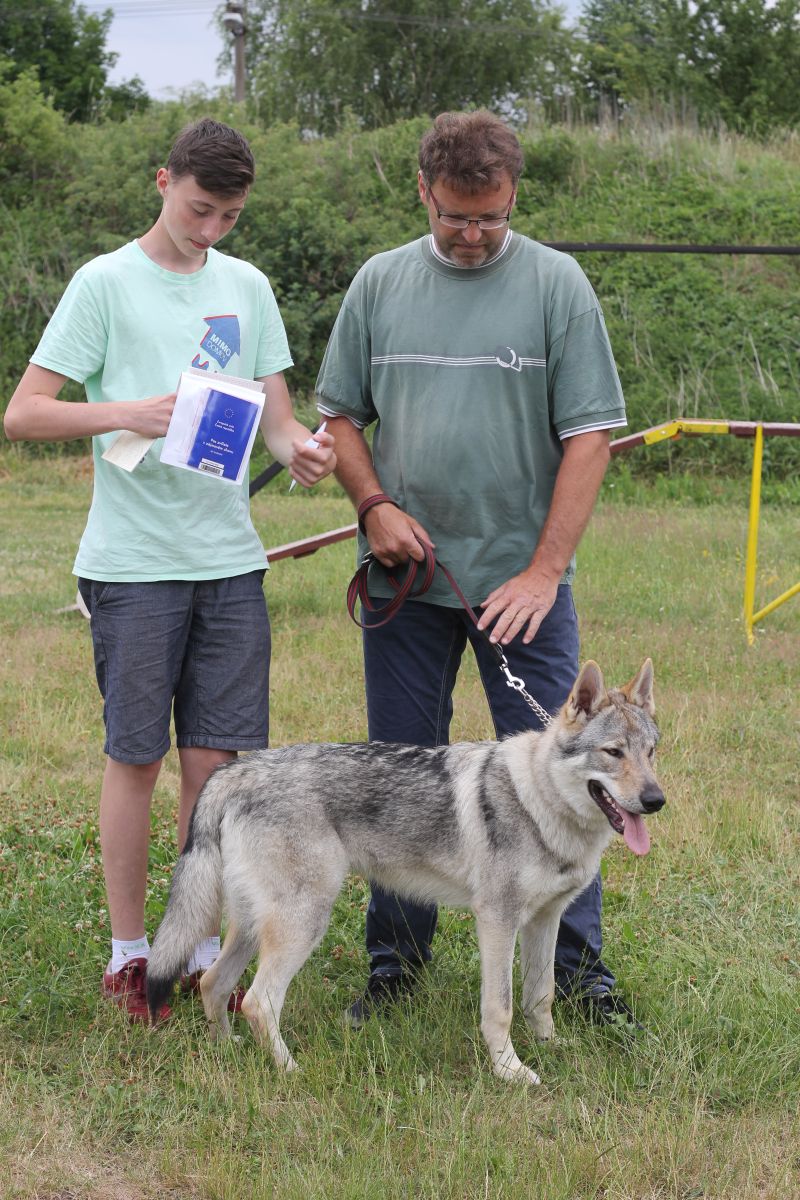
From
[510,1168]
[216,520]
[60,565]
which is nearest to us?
[510,1168]

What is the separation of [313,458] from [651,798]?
137 centimetres

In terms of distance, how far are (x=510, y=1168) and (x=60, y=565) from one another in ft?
28.7

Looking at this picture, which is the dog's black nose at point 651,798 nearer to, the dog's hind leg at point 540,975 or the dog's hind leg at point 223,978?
the dog's hind leg at point 540,975

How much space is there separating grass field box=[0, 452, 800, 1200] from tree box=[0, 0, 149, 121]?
28.4 m

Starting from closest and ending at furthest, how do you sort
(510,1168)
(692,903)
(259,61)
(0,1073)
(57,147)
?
(510,1168)
(0,1073)
(692,903)
(57,147)
(259,61)

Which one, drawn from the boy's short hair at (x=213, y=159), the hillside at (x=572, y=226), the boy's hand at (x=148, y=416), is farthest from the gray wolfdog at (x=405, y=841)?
the hillside at (x=572, y=226)

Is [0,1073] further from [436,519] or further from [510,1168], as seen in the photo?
[436,519]

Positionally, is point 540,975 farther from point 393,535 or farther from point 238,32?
point 238,32

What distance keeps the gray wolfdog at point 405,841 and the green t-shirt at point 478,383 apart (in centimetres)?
56

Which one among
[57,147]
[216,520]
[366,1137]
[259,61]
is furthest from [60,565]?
[259,61]

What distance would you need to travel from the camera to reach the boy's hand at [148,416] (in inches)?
126

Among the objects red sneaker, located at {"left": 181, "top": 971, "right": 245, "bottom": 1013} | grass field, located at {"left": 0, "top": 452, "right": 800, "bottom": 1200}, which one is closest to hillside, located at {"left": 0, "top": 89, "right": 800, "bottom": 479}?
grass field, located at {"left": 0, "top": 452, "right": 800, "bottom": 1200}

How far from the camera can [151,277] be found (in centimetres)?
A: 334

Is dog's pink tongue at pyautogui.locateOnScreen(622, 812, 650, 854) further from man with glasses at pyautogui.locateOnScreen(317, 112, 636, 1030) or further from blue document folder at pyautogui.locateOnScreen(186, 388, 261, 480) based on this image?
blue document folder at pyautogui.locateOnScreen(186, 388, 261, 480)
